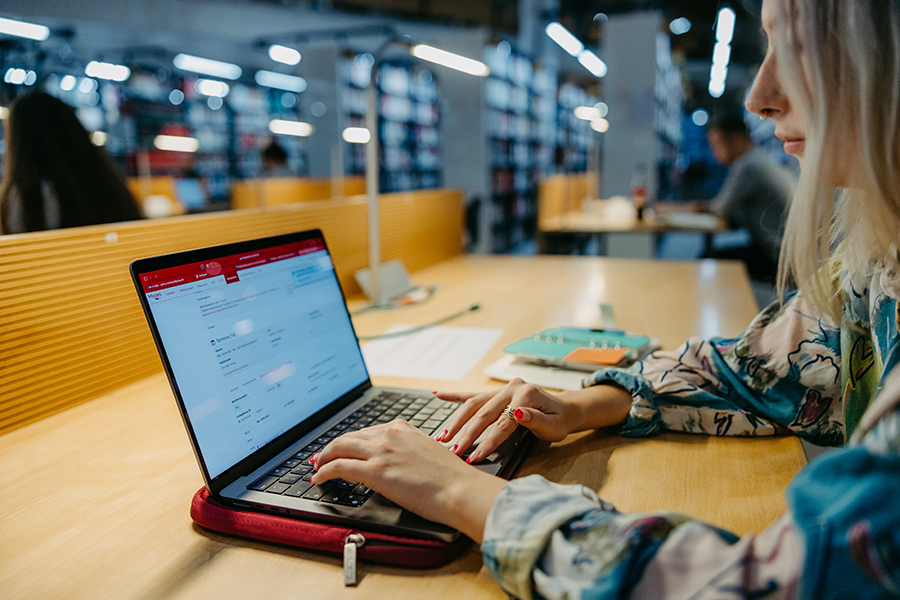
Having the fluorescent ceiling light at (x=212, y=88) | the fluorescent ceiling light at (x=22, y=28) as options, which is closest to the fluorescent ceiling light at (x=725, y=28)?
the fluorescent ceiling light at (x=22, y=28)

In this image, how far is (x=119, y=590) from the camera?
53 cm

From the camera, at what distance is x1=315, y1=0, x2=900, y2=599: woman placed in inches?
15.9

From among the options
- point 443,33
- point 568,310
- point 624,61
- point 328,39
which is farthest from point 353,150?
point 568,310

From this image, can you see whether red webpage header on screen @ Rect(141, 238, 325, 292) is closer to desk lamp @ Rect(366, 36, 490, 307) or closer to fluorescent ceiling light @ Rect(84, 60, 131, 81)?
desk lamp @ Rect(366, 36, 490, 307)

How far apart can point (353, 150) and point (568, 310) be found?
279 inches

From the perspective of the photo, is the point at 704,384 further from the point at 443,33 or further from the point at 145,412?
the point at 443,33

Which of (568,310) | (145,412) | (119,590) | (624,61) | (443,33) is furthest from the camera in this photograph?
(443,33)

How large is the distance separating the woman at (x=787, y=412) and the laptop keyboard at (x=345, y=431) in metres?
0.03

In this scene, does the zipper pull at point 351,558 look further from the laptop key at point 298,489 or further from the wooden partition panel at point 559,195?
the wooden partition panel at point 559,195

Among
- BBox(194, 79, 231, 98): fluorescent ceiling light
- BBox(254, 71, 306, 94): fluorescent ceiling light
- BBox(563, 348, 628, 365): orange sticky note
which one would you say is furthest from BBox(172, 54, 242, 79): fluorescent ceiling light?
BBox(563, 348, 628, 365): orange sticky note

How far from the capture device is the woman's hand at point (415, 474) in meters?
0.56

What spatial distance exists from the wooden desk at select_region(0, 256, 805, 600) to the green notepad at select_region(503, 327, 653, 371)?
0.10m

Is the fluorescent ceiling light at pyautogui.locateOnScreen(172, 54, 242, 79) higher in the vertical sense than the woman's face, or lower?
higher

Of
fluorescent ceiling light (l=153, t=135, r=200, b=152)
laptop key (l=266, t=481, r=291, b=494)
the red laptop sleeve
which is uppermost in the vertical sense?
Result: fluorescent ceiling light (l=153, t=135, r=200, b=152)
